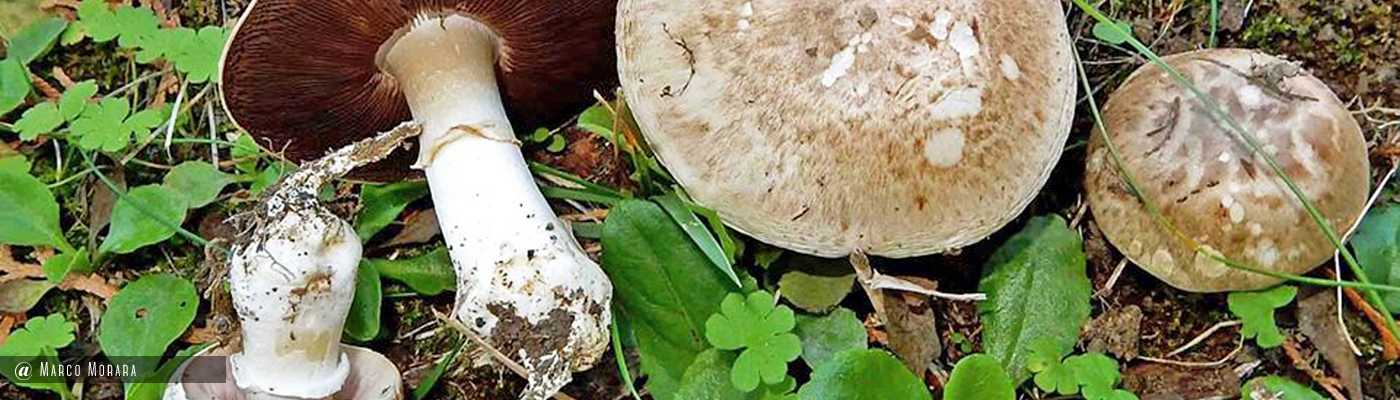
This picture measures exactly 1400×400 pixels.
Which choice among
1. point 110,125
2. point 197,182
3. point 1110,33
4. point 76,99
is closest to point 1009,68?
point 1110,33

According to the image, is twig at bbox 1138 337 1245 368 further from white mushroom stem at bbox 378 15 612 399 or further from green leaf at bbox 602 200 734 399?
white mushroom stem at bbox 378 15 612 399

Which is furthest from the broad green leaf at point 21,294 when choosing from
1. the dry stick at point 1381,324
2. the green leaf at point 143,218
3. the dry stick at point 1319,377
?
the dry stick at point 1381,324

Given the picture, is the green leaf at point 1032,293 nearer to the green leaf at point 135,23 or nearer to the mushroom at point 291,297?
the mushroom at point 291,297

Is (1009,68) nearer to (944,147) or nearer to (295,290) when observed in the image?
(944,147)

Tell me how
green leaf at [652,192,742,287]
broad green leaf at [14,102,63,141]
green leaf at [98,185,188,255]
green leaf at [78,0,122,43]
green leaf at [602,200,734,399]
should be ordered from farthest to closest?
green leaf at [78,0,122,43] < broad green leaf at [14,102,63,141] < green leaf at [98,185,188,255] < green leaf at [602,200,734,399] < green leaf at [652,192,742,287]

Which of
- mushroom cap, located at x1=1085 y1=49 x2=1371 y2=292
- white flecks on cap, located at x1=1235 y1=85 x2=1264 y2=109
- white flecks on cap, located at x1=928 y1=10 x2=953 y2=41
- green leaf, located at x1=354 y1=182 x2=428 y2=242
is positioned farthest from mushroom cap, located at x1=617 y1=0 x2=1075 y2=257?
green leaf, located at x1=354 y1=182 x2=428 y2=242

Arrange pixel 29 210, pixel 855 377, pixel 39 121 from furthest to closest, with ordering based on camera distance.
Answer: pixel 39 121 < pixel 29 210 < pixel 855 377
